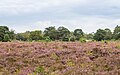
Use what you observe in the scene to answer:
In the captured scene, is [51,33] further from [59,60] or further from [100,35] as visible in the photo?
[59,60]

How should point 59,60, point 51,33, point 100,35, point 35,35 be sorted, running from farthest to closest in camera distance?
point 51,33
point 35,35
point 100,35
point 59,60

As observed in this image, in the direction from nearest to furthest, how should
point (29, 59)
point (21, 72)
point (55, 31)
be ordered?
point (21, 72) → point (29, 59) → point (55, 31)

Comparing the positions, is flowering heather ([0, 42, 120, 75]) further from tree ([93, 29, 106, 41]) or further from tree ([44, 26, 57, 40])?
tree ([44, 26, 57, 40])

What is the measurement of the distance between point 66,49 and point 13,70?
5.25 m

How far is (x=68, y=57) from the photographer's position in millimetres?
18172

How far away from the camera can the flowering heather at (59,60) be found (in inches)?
586

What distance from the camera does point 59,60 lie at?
57.6 ft

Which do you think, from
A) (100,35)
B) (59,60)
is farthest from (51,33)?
(59,60)

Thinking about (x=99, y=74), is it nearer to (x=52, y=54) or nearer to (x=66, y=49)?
(x=52, y=54)

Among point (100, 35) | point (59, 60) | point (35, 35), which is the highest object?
point (35, 35)

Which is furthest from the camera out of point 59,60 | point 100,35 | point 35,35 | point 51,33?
point 51,33

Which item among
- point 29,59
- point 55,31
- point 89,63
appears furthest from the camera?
point 55,31

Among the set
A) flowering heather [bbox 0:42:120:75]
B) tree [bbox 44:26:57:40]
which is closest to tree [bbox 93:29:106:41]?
tree [bbox 44:26:57:40]

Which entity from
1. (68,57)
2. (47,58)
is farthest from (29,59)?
(68,57)
